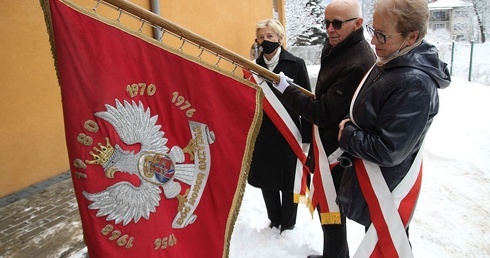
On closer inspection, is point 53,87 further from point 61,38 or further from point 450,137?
point 450,137

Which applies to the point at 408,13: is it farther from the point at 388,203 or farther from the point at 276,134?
A: the point at 276,134

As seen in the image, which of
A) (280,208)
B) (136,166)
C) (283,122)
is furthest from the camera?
(280,208)

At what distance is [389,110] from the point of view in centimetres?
168

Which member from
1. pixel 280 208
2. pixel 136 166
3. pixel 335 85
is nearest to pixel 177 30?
pixel 136 166

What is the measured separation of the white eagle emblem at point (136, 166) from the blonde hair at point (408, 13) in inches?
43.9

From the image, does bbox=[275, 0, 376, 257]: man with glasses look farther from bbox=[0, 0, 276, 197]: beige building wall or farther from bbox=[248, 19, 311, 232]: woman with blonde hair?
bbox=[0, 0, 276, 197]: beige building wall

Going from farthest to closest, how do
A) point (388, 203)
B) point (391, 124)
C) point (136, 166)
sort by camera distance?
point (388, 203) < point (391, 124) < point (136, 166)

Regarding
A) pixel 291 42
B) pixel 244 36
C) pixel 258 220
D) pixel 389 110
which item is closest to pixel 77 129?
pixel 389 110

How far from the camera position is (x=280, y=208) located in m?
3.27

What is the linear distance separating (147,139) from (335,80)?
1.14 m

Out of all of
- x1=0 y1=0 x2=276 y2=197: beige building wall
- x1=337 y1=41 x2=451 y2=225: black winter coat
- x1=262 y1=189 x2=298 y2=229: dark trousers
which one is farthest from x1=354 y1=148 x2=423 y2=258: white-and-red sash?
x1=0 y1=0 x2=276 y2=197: beige building wall

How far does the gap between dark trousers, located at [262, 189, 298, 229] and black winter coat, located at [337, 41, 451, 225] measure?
54.3 inches

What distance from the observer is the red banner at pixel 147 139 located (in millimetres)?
1414

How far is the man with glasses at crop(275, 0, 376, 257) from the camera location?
82.4 inches
